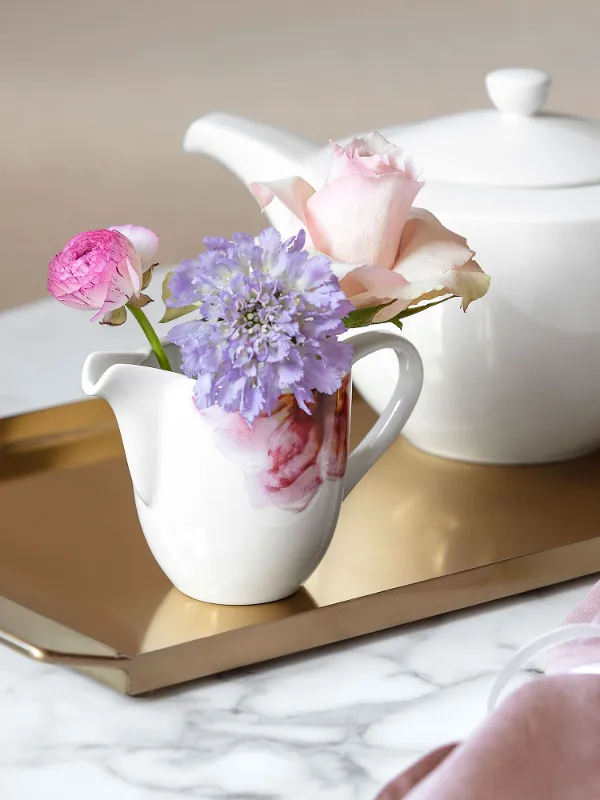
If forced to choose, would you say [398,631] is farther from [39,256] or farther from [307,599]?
[39,256]

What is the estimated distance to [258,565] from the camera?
52cm

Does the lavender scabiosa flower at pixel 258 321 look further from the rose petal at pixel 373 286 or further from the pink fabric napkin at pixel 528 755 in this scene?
the pink fabric napkin at pixel 528 755

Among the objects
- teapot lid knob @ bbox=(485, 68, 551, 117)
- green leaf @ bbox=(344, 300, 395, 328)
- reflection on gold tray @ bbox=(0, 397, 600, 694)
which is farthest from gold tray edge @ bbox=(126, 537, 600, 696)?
teapot lid knob @ bbox=(485, 68, 551, 117)

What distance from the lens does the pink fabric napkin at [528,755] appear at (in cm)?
36

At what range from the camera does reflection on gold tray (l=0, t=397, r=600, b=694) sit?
0.50m

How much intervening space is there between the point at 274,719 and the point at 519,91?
35 cm

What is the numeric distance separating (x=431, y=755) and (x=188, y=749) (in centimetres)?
11

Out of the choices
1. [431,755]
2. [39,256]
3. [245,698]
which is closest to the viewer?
[431,755]

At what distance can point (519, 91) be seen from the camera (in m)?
0.66

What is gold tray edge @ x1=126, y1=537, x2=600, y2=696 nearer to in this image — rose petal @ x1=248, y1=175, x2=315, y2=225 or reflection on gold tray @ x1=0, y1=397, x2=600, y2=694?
reflection on gold tray @ x1=0, y1=397, x2=600, y2=694

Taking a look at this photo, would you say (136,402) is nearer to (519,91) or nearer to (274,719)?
(274,719)

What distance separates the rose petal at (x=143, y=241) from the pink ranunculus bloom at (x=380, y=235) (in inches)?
2.0

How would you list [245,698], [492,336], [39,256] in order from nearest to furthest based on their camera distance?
1. [245,698]
2. [492,336]
3. [39,256]

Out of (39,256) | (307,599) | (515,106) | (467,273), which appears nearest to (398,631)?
(307,599)
